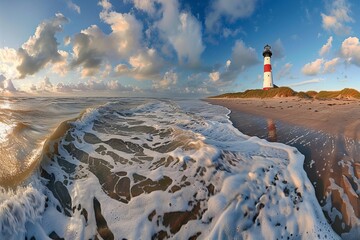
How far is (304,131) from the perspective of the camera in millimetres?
7281

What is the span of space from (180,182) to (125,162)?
1.52 metres

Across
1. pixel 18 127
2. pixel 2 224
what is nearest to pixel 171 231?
pixel 2 224

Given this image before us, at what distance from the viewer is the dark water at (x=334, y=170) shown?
9.87 feet

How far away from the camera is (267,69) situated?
156 feet

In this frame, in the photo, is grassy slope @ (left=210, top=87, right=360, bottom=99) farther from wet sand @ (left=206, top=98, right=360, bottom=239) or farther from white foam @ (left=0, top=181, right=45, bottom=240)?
white foam @ (left=0, top=181, right=45, bottom=240)

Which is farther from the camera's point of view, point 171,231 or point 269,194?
point 269,194

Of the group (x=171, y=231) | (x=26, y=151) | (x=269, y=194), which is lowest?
(x=171, y=231)

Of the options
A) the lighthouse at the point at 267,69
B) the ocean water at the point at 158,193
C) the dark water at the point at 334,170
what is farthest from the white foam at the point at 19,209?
the lighthouse at the point at 267,69

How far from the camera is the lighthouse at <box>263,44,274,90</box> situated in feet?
155

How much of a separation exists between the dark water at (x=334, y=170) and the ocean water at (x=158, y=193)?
194 mm

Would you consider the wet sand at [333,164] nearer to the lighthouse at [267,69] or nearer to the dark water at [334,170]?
the dark water at [334,170]

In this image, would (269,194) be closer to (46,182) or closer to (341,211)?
(341,211)

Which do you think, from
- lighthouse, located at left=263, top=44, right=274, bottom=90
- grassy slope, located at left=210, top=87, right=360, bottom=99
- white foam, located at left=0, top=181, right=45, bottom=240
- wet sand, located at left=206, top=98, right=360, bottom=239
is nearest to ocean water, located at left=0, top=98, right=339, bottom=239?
white foam, located at left=0, top=181, right=45, bottom=240

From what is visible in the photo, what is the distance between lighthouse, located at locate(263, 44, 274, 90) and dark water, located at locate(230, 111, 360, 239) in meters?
43.9
